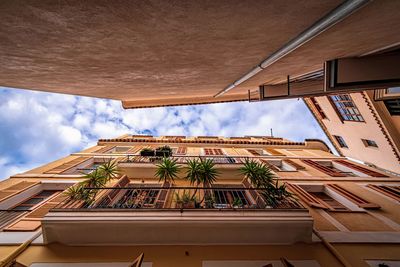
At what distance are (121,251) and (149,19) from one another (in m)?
5.82

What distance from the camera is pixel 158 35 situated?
11.1ft

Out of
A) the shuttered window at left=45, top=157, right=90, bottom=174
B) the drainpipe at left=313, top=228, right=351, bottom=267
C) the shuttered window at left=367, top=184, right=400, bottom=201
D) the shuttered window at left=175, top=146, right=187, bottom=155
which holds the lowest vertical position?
the drainpipe at left=313, top=228, right=351, bottom=267

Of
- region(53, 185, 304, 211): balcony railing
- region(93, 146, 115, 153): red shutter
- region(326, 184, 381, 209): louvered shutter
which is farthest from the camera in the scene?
region(93, 146, 115, 153): red shutter

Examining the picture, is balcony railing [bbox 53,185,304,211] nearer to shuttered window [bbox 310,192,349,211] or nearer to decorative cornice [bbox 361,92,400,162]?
shuttered window [bbox 310,192,349,211]

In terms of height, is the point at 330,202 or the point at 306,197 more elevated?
the point at 306,197

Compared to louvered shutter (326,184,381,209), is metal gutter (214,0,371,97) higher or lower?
higher

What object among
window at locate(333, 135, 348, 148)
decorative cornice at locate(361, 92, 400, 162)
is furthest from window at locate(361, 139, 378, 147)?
window at locate(333, 135, 348, 148)

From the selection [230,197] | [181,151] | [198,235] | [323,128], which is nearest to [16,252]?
[198,235]

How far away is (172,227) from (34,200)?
267 inches

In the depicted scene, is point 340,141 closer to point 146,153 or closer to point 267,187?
point 267,187

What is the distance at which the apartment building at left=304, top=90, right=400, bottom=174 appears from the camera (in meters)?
12.6

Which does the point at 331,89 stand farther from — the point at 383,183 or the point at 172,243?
the point at 383,183

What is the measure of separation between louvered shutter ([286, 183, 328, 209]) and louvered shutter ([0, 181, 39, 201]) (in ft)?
37.9

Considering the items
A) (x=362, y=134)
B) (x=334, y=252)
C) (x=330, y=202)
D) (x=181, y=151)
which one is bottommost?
(x=330, y=202)
